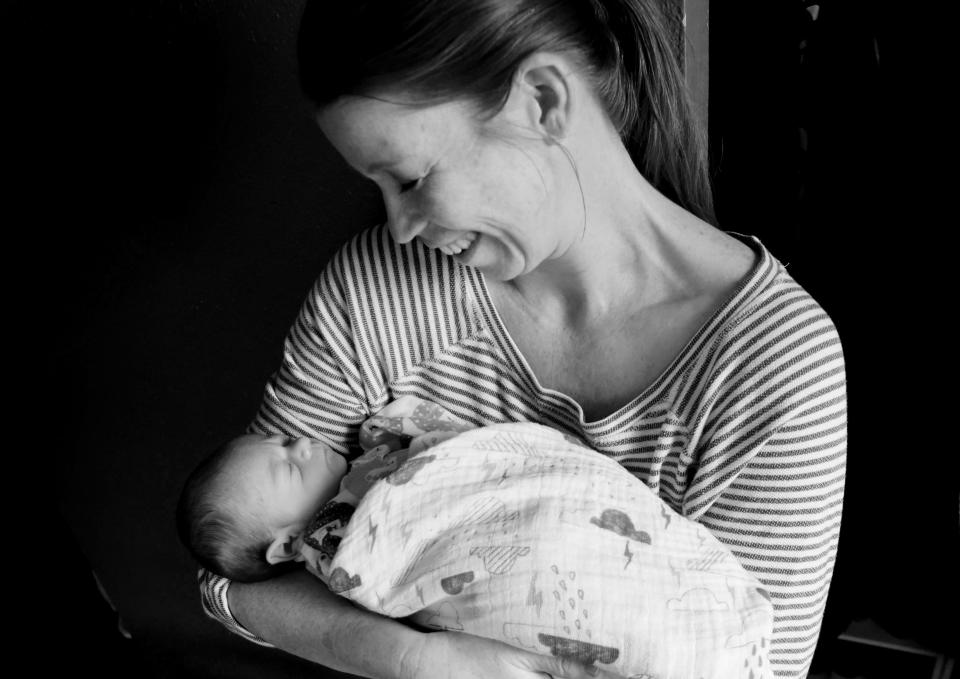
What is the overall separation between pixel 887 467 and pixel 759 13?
78 centimetres

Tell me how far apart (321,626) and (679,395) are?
0.58m

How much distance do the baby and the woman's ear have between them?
1.27 feet

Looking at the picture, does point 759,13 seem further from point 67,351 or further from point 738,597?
point 67,351

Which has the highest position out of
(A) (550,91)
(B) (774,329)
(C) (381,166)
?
(A) (550,91)

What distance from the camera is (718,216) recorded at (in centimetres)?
154

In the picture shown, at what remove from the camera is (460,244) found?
1.10m

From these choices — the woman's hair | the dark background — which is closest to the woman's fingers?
the woman's hair

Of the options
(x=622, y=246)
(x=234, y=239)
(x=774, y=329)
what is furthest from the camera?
(x=234, y=239)

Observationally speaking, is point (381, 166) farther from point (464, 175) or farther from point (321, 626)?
point (321, 626)

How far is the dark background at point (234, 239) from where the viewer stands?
1.39 m

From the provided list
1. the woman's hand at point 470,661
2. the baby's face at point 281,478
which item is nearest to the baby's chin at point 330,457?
the baby's face at point 281,478

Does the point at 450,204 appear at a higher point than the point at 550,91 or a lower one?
lower

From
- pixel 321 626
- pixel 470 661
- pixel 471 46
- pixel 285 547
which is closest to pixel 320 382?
pixel 285 547

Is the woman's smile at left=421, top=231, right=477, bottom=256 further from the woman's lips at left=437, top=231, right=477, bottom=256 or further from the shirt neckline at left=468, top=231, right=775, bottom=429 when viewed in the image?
the shirt neckline at left=468, top=231, right=775, bottom=429
